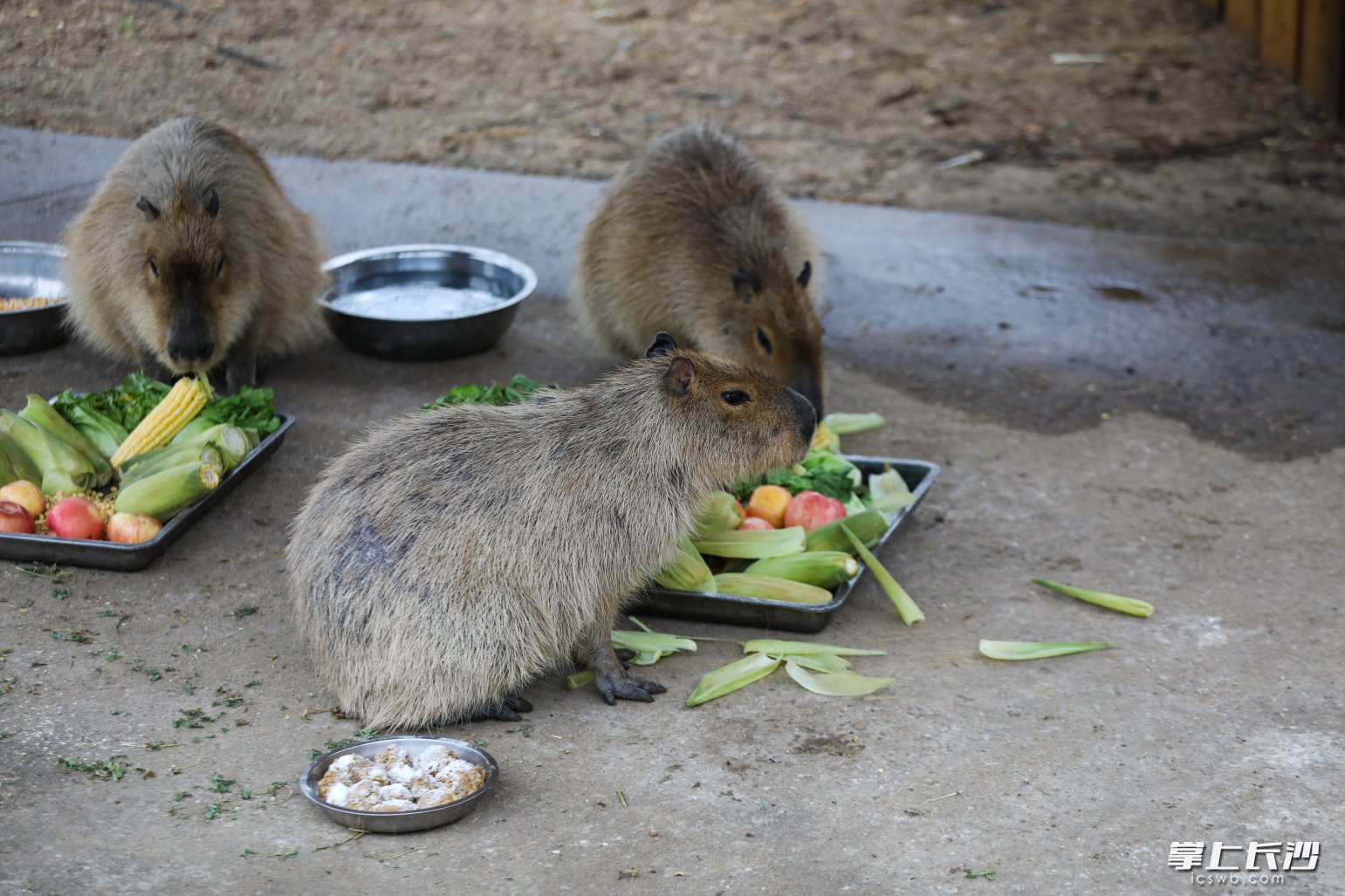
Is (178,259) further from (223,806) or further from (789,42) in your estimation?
(789,42)

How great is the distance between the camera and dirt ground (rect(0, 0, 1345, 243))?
666cm

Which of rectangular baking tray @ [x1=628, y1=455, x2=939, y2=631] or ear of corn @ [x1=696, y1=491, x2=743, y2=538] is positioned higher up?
ear of corn @ [x1=696, y1=491, x2=743, y2=538]

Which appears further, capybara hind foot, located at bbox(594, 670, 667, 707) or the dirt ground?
the dirt ground

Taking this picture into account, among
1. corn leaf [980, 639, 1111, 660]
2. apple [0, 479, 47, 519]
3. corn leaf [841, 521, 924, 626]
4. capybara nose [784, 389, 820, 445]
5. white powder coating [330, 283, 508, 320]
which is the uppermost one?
capybara nose [784, 389, 820, 445]

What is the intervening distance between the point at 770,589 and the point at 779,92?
697 cm

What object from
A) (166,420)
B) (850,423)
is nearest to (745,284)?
(850,423)

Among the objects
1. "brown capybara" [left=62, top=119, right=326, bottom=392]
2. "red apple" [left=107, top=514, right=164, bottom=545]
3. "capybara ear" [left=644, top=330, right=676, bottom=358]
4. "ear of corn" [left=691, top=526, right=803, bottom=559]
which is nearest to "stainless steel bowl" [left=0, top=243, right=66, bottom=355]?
"brown capybara" [left=62, top=119, right=326, bottom=392]

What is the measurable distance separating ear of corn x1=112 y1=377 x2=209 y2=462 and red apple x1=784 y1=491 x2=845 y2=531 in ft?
7.61

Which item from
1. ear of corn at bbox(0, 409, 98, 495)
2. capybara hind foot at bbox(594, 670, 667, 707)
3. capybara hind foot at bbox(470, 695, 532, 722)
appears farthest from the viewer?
ear of corn at bbox(0, 409, 98, 495)

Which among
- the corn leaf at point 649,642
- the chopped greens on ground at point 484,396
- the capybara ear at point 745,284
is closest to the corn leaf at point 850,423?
the capybara ear at point 745,284

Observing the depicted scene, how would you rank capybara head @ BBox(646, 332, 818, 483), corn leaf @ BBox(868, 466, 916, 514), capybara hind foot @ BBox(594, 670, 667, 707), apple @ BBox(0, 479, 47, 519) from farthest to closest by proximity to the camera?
corn leaf @ BBox(868, 466, 916, 514) → apple @ BBox(0, 479, 47, 519) → capybara head @ BBox(646, 332, 818, 483) → capybara hind foot @ BBox(594, 670, 667, 707)

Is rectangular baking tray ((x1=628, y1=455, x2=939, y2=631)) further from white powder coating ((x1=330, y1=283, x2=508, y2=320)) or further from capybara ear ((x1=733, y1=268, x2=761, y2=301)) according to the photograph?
white powder coating ((x1=330, y1=283, x2=508, y2=320))

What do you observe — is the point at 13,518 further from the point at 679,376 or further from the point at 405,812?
the point at 679,376

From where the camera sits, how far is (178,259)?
5.51 metres
